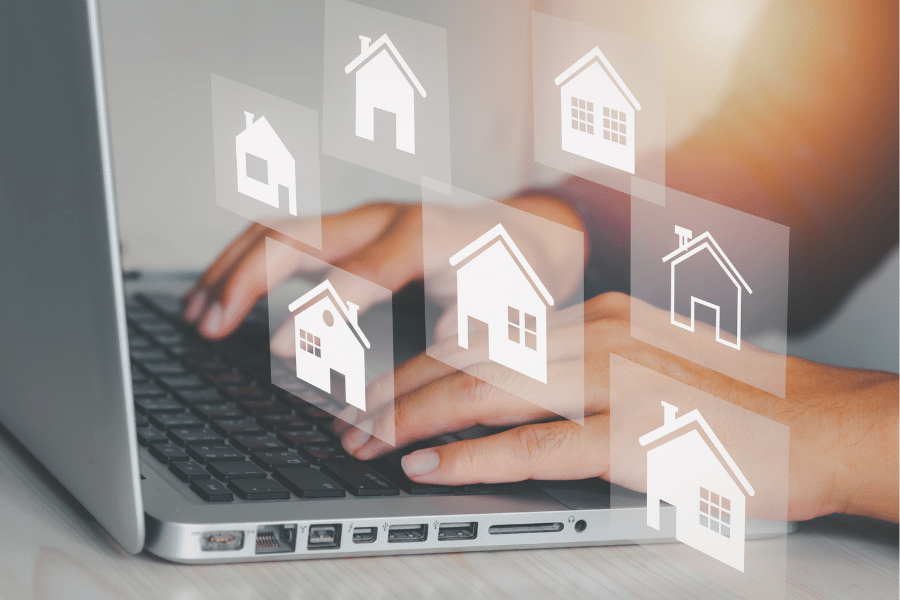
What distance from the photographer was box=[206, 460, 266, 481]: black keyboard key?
0.35 meters

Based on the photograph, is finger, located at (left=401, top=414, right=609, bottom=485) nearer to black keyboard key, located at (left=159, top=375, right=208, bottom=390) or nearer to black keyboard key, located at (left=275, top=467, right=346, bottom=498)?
black keyboard key, located at (left=275, top=467, right=346, bottom=498)

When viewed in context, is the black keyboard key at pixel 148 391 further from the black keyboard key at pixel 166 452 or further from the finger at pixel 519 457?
the finger at pixel 519 457

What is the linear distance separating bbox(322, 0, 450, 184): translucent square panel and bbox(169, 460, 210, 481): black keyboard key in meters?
1.13

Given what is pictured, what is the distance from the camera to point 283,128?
4.48 feet

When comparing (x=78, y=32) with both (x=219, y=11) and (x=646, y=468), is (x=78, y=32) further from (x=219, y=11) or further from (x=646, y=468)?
(x=219, y=11)

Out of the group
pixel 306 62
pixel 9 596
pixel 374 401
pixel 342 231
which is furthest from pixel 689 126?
pixel 9 596

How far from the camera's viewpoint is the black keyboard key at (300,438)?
41 centimetres

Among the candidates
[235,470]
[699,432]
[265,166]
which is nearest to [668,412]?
[699,432]

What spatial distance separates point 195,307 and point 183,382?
0.19 meters

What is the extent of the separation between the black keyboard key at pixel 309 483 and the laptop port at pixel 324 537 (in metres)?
0.02

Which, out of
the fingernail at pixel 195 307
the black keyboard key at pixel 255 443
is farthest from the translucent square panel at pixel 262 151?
the black keyboard key at pixel 255 443

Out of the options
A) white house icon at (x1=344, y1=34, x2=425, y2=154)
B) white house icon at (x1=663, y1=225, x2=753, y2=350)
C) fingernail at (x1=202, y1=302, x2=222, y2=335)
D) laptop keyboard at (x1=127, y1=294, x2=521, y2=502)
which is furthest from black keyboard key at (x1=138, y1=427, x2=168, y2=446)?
white house icon at (x1=344, y1=34, x2=425, y2=154)

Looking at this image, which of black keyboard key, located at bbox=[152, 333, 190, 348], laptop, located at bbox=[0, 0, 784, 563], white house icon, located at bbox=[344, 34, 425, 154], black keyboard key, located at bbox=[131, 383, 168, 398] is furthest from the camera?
white house icon, located at bbox=[344, 34, 425, 154]

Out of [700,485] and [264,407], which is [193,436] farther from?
[700,485]
